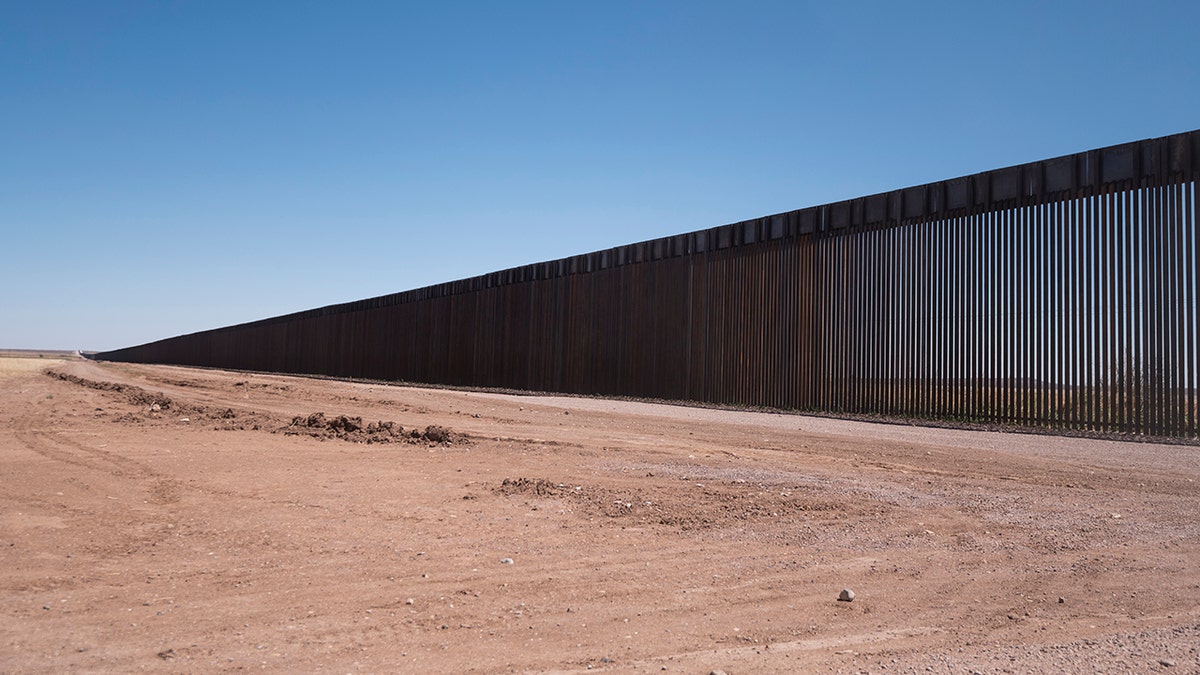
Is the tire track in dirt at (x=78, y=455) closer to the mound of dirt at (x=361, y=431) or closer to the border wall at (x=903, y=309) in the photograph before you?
the mound of dirt at (x=361, y=431)

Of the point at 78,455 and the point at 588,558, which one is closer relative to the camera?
the point at 588,558

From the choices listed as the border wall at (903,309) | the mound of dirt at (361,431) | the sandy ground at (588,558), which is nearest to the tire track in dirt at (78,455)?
the sandy ground at (588,558)

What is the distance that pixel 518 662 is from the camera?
3297mm

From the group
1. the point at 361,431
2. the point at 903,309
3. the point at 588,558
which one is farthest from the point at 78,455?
the point at 903,309

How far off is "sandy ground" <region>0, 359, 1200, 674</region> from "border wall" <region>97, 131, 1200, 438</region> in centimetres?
343

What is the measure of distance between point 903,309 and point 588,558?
11.8m

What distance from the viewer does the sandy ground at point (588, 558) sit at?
3.43 metres

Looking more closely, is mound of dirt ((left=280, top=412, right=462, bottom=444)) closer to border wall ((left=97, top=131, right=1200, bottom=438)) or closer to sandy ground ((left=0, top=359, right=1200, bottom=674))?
sandy ground ((left=0, top=359, right=1200, bottom=674))

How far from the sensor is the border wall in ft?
39.1

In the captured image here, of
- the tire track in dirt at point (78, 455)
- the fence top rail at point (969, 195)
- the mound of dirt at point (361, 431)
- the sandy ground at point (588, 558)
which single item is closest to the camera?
the sandy ground at point (588, 558)

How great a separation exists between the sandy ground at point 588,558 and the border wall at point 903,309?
11.3 ft

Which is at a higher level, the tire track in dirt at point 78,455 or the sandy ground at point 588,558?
the tire track in dirt at point 78,455

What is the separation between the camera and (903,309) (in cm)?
1525

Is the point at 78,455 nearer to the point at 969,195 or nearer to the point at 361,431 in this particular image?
the point at 361,431
